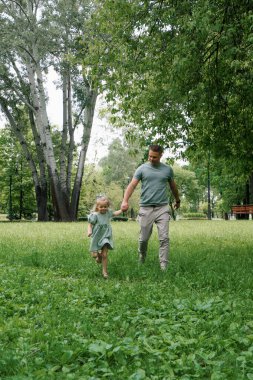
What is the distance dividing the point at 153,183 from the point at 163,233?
100cm

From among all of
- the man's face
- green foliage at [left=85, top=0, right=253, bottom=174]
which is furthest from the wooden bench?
the man's face

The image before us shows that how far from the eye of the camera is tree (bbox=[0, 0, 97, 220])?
28.7 m

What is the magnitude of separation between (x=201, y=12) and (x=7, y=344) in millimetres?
6072

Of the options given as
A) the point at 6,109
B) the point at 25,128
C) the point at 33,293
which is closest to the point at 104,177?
the point at 25,128

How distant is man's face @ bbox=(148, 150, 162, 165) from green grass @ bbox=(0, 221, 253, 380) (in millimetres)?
2089

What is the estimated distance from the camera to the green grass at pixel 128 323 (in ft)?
12.5

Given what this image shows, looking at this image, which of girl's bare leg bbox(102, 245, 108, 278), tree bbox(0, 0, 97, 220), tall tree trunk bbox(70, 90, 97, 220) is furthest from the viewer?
tall tree trunk bbox(70, 90, 97, 220)

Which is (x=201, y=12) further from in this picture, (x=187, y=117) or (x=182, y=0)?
(x=187, y=117)

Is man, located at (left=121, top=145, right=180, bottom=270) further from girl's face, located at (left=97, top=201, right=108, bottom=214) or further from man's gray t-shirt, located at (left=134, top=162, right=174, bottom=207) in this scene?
girl's face, located at (left=97, top=201, right=108, bottom=214)

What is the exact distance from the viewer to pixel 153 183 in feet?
29.4

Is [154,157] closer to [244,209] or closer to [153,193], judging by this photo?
[153,193]

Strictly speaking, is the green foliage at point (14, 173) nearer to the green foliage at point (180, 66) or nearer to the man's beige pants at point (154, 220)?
the green foliage at point (180, 66)

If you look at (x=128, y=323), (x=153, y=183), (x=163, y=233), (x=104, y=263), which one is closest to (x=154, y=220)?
(x=163, y=233)

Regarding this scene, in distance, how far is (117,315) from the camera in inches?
214
